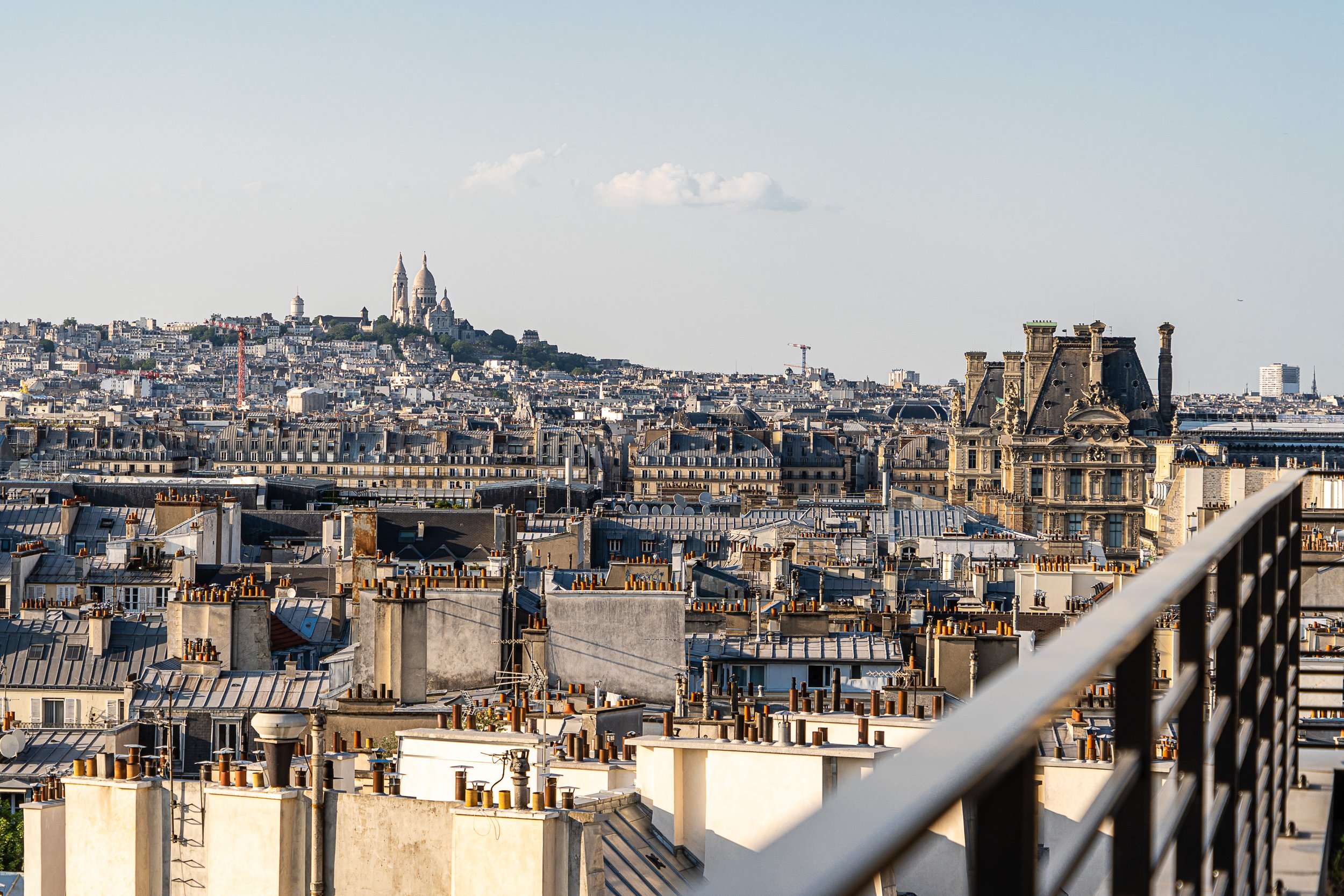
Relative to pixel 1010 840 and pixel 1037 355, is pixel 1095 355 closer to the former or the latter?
pixel 1037 355

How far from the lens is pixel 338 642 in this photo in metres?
22.1

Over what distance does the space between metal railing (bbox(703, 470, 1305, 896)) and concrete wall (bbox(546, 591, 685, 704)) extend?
12.3 m

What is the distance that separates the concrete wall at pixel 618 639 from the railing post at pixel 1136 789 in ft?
45.9

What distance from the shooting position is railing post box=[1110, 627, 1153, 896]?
1753 mm

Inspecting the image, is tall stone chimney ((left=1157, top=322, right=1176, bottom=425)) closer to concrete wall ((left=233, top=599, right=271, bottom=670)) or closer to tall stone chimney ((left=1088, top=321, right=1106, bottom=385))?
tall stone chimney ((left=1088, top=321, right=1106, bottom=385))

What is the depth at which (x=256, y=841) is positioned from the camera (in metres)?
9.67

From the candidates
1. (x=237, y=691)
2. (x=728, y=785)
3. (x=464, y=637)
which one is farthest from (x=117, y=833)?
(x=237, y=691)

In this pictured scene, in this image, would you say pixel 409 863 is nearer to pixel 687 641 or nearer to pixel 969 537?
pixel 687 641

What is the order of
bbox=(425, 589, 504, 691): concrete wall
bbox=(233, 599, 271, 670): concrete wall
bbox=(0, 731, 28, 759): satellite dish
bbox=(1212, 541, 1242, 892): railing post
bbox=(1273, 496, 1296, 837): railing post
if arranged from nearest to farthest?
1. bbox=(1212, 541, 1242, 892): railing post
2. bbox=(1273, 496, 1296, 837): railing post
3. bbox=(425, 589, 504, 691): concrete wall
4. bbox=(0, 731, 28, 759): satellite dish
5. bbox=(233, 599, 271, 670): concrete wall

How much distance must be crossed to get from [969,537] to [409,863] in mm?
28590

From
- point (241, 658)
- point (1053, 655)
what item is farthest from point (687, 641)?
point (1053, 655)

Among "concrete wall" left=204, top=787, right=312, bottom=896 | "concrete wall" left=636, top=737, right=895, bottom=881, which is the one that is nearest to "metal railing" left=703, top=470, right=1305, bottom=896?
"concrete wall" left=636, top=737, right=895, bottom=881

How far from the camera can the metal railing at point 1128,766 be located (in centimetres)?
107

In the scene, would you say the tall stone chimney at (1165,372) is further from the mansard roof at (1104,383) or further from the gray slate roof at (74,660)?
the gray slate roof at (74,660)
